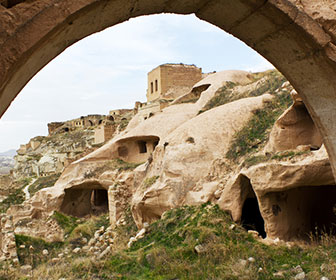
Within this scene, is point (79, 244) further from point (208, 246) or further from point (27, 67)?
point (27, 67)

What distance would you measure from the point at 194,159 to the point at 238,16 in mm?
6578

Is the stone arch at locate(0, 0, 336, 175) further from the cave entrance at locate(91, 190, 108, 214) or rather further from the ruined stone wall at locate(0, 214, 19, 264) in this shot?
the cave entrance at locate(91, 190, 108, 214)

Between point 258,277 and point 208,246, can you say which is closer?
point 258,277

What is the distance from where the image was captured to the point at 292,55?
3.02 m

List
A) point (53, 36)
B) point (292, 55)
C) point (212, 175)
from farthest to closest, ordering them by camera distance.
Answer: point (212, 175) < point (292, 55) < point (53, 36)

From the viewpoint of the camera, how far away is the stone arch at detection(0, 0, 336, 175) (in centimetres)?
189

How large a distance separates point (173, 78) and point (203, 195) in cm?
2098

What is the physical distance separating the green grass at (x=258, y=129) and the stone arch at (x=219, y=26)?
18.4ft

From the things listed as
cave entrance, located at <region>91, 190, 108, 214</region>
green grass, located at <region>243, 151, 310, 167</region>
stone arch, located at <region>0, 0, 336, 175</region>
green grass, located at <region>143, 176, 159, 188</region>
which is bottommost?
cave entrance, located at <region>91, 190, 108, 214</region>

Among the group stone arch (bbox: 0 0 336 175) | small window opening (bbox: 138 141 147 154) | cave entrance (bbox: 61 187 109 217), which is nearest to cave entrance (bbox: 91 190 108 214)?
cave entrance (bbox: 61 187 109 217)

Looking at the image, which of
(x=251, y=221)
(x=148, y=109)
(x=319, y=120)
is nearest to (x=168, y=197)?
(x=251, y=221)

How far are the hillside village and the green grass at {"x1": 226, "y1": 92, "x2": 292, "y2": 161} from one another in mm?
34

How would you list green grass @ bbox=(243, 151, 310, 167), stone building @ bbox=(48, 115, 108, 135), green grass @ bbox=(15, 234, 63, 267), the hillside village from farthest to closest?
stone building @ bbox=(48, 115, 108, 135) → green grass @ bbox=(15, 234, 63, 267) → green grass @ bbox=(243, 151, 310, 167) → the hillside village

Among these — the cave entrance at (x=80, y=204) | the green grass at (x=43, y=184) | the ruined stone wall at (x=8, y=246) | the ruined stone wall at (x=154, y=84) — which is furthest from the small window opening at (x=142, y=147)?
the ruined stone wall at (x=154, y=84)
